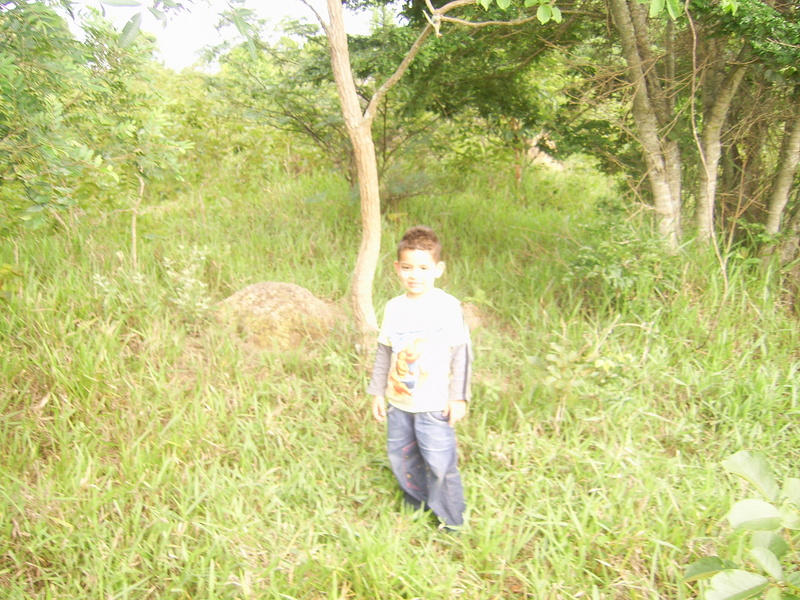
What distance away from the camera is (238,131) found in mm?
7402

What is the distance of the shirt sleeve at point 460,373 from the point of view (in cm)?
284

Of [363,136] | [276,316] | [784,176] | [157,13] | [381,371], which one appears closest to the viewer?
[157,13]

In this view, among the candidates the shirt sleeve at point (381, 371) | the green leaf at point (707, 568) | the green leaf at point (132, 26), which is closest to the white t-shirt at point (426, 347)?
the shirt sleeve at point (381, 371)

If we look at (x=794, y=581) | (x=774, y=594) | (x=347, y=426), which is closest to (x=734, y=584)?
(x=774, y=594)

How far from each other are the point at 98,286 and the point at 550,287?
10.4ft

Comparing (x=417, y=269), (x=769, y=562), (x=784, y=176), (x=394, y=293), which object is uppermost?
(x=784, y=176)

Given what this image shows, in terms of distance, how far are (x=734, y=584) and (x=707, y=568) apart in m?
0.23

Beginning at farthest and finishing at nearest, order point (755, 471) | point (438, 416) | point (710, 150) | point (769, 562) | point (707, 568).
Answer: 1. point (710, 150)
2. point (438, 416)
3. point (707, 568)
4. point (755, 471)
5. point (769, 562)

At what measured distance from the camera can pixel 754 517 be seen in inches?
63.1

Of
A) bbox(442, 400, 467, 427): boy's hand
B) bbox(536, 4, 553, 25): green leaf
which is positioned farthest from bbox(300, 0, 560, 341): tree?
bbox(442, 400, 467, 427): boy's hand

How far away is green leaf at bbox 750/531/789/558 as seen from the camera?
1602 millimetres

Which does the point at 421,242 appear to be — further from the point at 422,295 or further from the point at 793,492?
the point at 793,492

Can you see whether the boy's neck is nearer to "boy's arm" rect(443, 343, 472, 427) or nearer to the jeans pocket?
"boy's arm" rect(443, 343, 472, 427)

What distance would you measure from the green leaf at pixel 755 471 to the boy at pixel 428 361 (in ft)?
4.34
